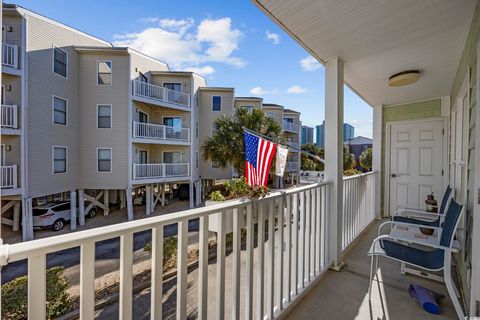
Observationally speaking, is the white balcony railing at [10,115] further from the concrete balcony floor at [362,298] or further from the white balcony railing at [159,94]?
the concrete balcony floor at [362,298]

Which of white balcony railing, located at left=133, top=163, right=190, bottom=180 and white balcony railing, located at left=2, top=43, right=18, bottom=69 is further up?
white balcony railing, located at left=2, top=43, right=18, bottom=69

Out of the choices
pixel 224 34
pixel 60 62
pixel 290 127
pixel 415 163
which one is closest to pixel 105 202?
pixel 60 62

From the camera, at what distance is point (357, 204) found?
376 cm

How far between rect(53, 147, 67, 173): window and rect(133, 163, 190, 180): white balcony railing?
7.49ft

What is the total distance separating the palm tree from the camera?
10086 millimetres

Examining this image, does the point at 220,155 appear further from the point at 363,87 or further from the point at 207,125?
the point at 363,87

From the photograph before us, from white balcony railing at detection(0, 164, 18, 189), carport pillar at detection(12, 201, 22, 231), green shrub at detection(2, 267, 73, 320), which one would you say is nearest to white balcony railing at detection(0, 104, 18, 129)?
white balcony railing at detection(0, 164, 18, 189)

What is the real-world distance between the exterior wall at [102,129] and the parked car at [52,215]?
102 cm

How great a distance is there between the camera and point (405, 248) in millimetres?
2293

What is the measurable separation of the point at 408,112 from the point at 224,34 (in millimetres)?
3894

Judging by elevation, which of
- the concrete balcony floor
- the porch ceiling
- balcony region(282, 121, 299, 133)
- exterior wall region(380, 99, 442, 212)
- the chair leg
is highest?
balcony region(282, 121, 299, 133)

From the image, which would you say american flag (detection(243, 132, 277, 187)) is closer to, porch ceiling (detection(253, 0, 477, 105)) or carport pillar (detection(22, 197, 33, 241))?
porch ceiling (detection(253, 0, 477, 105))

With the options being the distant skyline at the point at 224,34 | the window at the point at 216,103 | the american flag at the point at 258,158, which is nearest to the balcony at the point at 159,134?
the window at the point at 216,103

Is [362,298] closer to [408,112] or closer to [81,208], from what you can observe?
[408,112]
